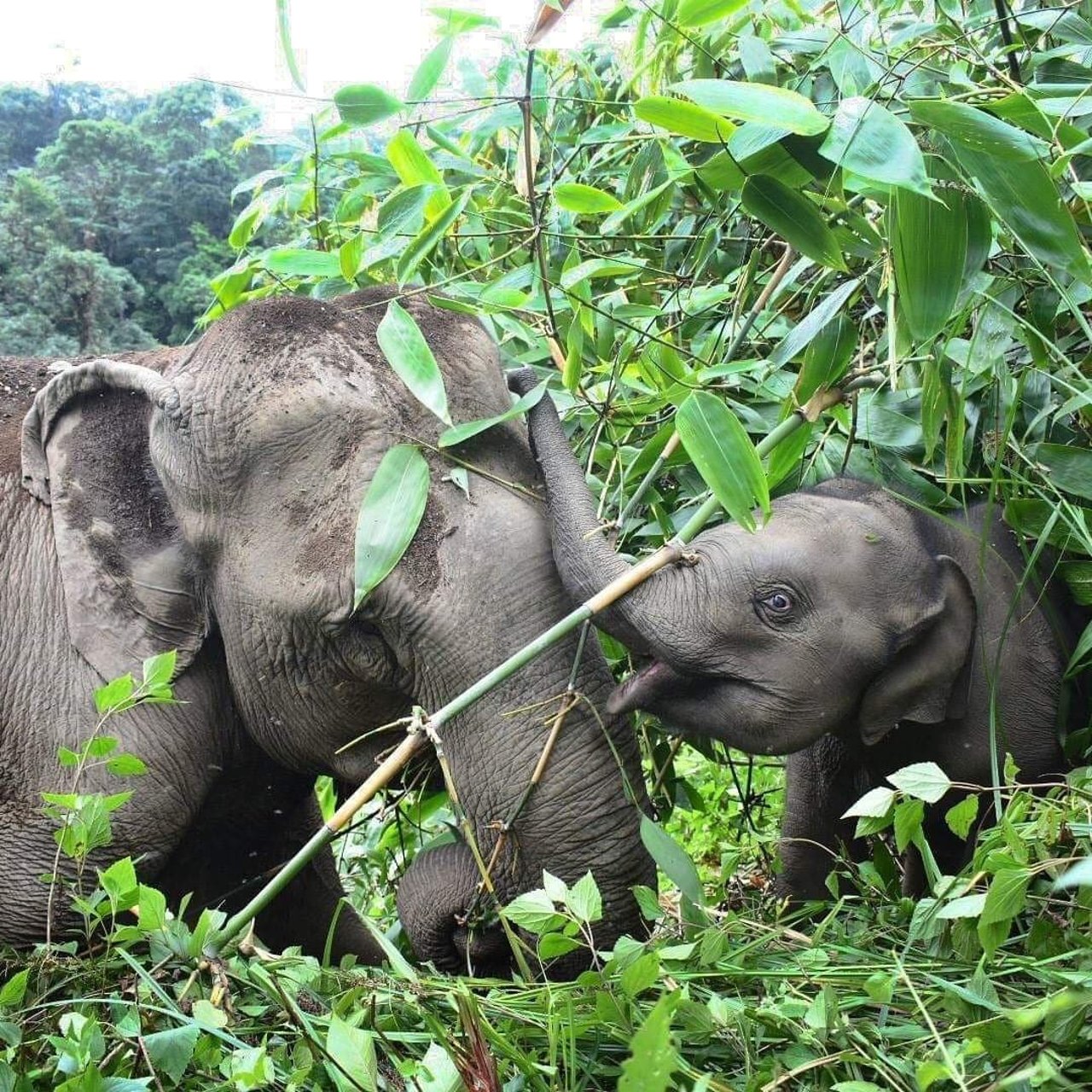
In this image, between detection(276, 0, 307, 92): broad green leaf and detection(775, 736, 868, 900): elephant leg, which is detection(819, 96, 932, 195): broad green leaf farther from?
detection(775, 736, 868, 900): elephant leg

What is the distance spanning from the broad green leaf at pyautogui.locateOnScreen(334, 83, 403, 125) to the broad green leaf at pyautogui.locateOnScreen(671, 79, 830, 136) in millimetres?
718

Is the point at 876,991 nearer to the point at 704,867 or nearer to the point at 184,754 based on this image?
the point at 184,754

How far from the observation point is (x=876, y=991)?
169 centimetres

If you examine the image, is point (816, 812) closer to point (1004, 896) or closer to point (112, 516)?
point (1004, 896)

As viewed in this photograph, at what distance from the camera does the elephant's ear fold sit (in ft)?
8.91

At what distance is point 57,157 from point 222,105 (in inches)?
33.6

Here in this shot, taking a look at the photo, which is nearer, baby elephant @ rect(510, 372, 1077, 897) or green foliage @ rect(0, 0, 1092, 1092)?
green foliage @ rect(0, 0, 1092, 1092)

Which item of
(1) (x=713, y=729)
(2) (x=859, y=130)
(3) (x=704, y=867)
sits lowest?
(3) (x=704, y=867)

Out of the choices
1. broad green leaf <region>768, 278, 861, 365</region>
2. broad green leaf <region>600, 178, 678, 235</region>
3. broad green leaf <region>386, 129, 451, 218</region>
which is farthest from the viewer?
broad green leaf <region>600, 178, 678, 235</region>

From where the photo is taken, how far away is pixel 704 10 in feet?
7.64

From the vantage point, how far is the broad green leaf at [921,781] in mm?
1915

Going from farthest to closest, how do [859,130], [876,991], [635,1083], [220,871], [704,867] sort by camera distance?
[704,867] → [220,871] → [859,130] → [876,991] → [635,1083]

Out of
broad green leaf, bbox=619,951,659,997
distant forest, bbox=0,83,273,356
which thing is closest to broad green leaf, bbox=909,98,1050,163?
broad green leaf, bbox=619,951,659,997

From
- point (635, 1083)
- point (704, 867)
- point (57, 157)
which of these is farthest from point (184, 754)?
point (57, 157)
